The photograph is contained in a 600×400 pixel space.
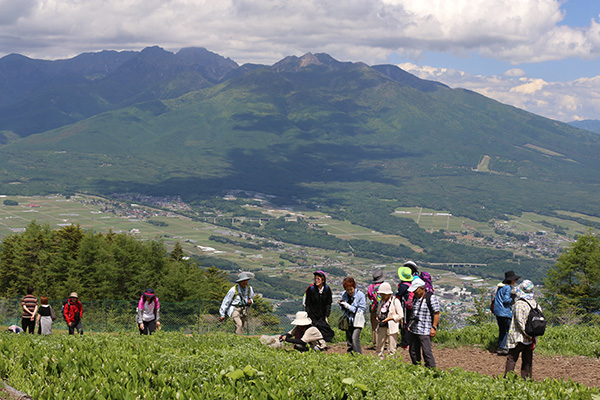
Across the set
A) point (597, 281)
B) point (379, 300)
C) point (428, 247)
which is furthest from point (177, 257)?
point (428, 247)

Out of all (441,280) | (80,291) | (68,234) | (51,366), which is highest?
(51,366)

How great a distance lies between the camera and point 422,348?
10.8 meters

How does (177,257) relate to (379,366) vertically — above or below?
below

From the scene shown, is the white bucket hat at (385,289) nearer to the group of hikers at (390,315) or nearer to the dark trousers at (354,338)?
the group of hikers at (390,315)

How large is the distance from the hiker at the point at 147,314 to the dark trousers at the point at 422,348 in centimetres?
714

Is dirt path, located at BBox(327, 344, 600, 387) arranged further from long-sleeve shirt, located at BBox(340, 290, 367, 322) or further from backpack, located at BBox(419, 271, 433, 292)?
backpack, located at BBox(419, 271, 433, 292)

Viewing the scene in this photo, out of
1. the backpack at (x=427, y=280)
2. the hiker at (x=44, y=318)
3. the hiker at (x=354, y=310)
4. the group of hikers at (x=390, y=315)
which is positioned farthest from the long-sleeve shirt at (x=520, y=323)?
the hiker at (x=44, y=318)

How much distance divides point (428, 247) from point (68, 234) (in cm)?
15489

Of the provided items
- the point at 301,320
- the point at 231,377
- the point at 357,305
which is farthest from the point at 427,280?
the point at 231,377

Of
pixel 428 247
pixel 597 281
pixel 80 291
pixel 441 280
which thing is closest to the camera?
pixel 597 281

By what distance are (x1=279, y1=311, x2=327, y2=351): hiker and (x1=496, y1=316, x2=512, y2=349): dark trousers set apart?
3.90 m

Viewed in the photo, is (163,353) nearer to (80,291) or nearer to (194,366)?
(194,366)

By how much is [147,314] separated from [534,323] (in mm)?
9683

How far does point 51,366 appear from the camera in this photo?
9.03 meters
